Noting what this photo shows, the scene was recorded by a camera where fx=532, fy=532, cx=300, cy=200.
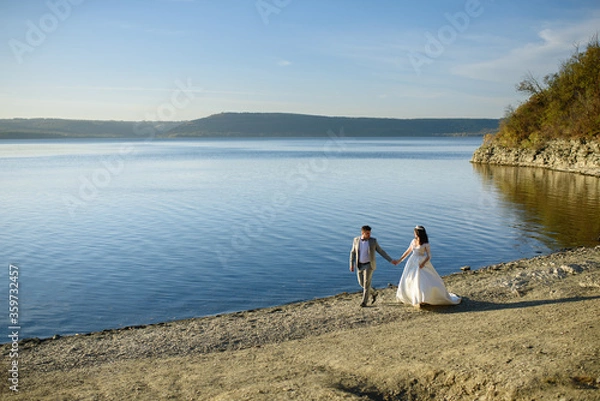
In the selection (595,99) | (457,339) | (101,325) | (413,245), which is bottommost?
(101,325)

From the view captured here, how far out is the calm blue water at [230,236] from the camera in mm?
17219

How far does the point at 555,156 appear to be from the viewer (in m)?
68.2

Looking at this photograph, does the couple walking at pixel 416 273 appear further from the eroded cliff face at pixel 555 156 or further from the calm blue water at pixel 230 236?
the eroded cliff face at pixel 555 156

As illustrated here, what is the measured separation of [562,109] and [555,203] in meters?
39.5

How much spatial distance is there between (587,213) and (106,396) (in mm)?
31692

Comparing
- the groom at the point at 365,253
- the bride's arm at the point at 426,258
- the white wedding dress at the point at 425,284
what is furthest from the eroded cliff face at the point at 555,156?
the groom at the point at 365,253

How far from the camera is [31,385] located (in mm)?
10055

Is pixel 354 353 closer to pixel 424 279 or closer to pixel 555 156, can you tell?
pixel 424 279

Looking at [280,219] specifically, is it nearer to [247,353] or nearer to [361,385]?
[247,353]

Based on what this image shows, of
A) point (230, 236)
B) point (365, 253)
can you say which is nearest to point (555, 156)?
point (230, 236)

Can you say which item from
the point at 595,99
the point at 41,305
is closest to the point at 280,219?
the point at 41,305

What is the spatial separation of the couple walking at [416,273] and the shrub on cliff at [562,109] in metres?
54.4

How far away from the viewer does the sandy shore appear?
864 cm

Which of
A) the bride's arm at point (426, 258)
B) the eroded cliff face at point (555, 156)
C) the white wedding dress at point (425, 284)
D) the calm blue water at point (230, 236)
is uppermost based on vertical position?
the eroded cliff face at point (555, 156)
